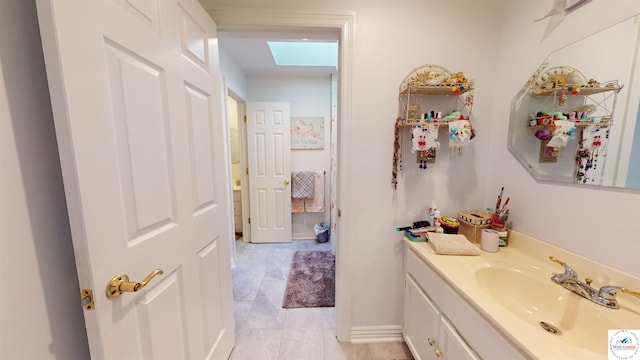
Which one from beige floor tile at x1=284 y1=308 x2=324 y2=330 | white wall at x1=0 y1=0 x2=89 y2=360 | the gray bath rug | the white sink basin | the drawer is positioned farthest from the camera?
the gray bath rug

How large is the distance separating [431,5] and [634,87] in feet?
3.27

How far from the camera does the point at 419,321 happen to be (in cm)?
121

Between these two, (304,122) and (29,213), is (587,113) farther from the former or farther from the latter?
(304,122)

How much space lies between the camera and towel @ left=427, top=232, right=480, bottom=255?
1.12 meters

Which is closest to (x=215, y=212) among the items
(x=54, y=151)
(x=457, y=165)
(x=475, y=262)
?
(x=54, y=151)

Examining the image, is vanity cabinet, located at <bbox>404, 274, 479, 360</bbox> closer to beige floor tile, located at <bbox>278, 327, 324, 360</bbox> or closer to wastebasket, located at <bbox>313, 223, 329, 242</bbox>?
beige floor tile, located at <bbox>278, 327, 324, 360</bbox>

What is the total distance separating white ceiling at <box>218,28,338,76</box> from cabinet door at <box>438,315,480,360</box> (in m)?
1.67

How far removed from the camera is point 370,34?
1315 millimetres

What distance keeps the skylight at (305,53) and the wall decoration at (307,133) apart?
0.72 meters

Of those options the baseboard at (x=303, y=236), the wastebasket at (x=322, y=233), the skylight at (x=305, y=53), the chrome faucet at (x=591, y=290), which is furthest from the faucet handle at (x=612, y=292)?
the baseboard at (x=303, y=236)

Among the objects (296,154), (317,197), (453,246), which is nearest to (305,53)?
(296,154)

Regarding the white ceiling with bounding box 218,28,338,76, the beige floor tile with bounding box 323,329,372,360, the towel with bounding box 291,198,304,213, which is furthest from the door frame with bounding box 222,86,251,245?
the beige floor tile with bounding box 323,329,372,360

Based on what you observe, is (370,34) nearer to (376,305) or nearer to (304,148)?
(376,305)

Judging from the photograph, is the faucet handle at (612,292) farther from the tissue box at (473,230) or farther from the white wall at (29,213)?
the white wall at (29,213)
